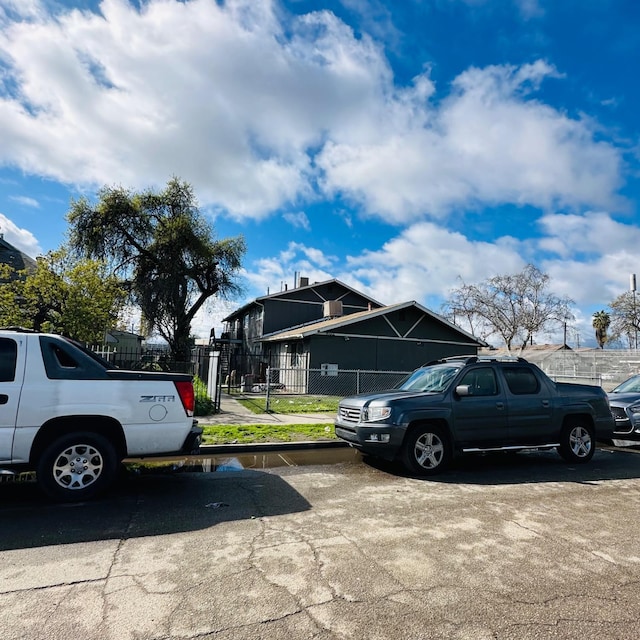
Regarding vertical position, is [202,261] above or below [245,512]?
above

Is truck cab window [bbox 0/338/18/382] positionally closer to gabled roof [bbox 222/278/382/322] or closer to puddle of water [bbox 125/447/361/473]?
puddle of water [bbox 125/447/361/473]

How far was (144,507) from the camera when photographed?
525cm

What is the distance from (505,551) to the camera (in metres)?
4.13

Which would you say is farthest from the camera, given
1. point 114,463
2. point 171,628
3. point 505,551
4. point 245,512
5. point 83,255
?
point 83,255

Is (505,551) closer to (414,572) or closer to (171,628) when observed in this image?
(414,572)

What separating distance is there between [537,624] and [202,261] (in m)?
29.5

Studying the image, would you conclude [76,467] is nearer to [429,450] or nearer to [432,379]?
[429,450]

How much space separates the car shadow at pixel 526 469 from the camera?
6.86 meters

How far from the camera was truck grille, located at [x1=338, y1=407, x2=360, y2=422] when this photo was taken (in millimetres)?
7410

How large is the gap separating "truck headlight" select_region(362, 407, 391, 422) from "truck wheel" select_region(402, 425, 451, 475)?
18.0 inches

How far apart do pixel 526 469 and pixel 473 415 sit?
1.38 meters

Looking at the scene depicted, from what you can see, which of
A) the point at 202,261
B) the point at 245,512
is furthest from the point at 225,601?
the point at 202,261

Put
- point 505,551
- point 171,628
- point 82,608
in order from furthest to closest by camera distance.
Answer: point 505,551
point 82,608
point 171,628

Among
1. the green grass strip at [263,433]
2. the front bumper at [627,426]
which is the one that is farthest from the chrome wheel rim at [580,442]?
the green grass strip at [263,433]
